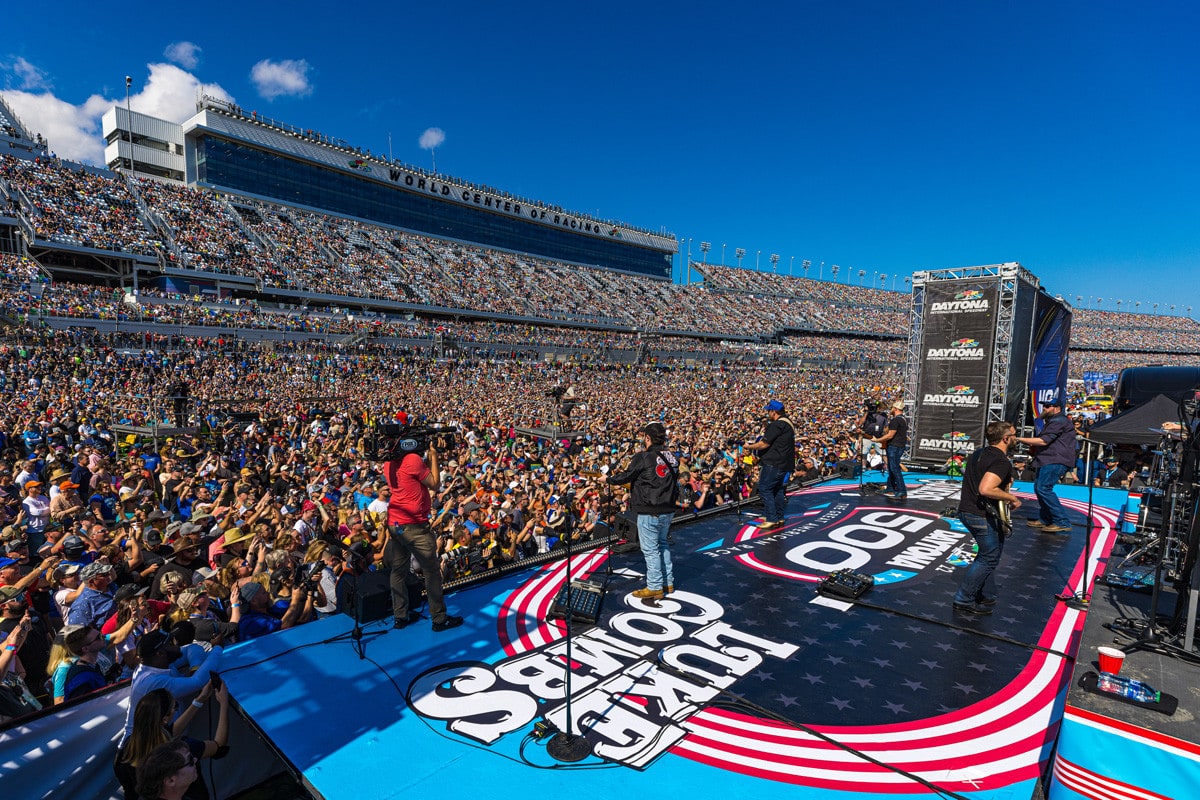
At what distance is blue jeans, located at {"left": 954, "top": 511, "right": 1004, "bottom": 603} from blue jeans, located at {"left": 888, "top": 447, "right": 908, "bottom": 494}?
159 inches

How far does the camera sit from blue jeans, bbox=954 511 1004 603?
4695mm

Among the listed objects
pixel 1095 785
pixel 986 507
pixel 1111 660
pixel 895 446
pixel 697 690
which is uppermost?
pixel 895 446

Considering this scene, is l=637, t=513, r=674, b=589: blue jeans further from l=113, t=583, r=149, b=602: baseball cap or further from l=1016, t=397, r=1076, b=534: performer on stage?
l=1016, t=397, r=1076, b=534: performer on stage

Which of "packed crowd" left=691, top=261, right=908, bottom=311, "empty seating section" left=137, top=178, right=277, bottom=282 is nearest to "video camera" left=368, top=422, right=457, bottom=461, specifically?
"empty seating section" left=137, top=178, right=277, bottom=282

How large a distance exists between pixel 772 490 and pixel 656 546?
9.26 feet

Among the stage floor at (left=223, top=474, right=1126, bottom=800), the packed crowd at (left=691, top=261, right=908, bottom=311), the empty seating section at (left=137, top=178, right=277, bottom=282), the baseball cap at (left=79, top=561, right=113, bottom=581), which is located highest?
the packed crowd at (left=691, top=261, right=908, bottom=311)

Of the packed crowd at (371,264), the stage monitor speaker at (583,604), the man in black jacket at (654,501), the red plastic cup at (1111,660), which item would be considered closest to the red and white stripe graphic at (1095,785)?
the red plastic cup at (1111,660)

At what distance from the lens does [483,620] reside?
15.5 ft

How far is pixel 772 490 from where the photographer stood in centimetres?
730

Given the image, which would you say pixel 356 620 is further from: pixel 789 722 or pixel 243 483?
pixel 243 483

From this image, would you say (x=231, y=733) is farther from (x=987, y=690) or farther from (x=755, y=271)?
(x=755, y=271)

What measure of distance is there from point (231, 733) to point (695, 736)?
310 centimetres

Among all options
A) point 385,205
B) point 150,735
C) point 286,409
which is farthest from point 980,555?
point 385,205

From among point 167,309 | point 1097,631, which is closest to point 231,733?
point 1097,631
